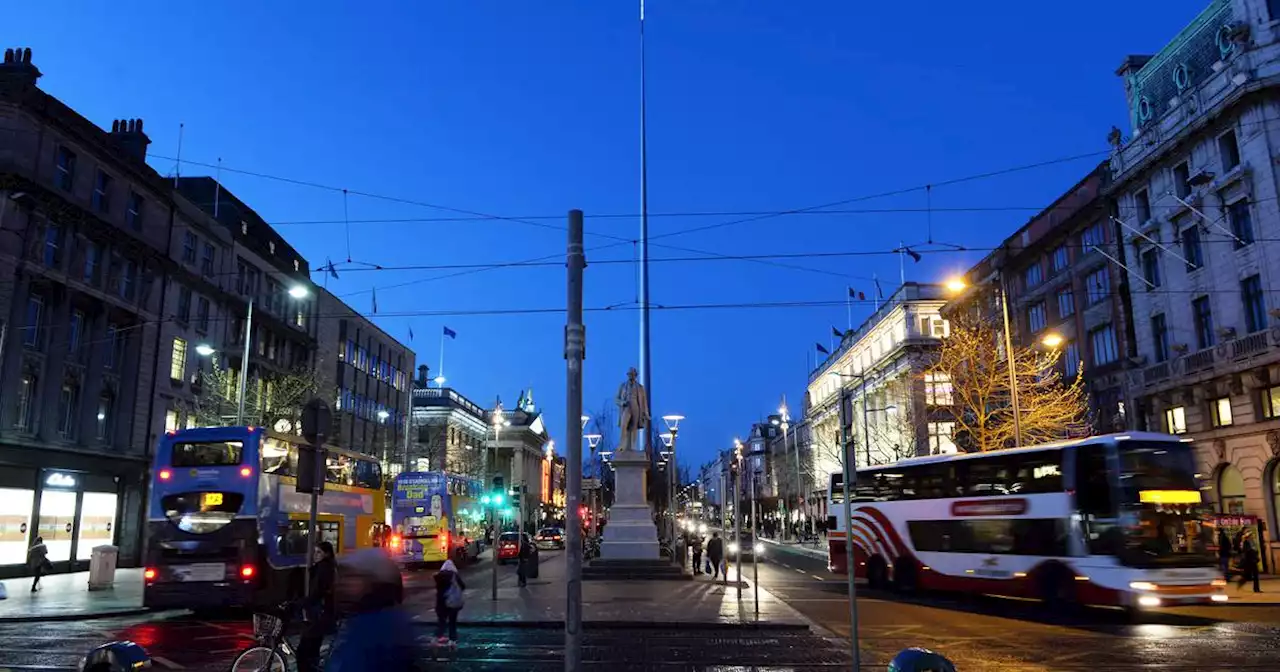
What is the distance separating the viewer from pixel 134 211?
129 ft

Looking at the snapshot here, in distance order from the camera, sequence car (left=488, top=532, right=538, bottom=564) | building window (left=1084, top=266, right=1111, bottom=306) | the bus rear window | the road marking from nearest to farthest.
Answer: the road marking, the bus rear window, building window (left=1084, top=266, right=1111, bottom=306), car (left=488, top=532, right=538, bottom=564)


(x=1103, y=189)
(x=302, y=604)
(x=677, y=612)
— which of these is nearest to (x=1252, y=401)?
(x=1103, y=189)

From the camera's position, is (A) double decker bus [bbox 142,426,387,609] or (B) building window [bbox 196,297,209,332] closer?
(A) double decker bus [bbox 142,426,387,609]

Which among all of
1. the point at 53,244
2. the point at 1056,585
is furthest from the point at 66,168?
the point at 1056,585

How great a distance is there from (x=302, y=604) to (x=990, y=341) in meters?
39.2

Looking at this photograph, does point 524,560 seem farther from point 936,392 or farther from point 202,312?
point 936,392

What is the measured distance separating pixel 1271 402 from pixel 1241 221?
7.04 metres

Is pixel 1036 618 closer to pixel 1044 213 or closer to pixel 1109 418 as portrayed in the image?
pixel 1109 418

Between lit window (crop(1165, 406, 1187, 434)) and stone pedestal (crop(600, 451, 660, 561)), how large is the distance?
23866 mm

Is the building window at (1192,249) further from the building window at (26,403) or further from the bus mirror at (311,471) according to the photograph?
the building window at (26,403)

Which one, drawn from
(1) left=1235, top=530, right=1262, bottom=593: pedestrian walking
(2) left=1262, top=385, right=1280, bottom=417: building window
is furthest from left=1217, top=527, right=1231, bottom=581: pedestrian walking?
(2) left=1262, top=385, right=1280, bottom=417: building window

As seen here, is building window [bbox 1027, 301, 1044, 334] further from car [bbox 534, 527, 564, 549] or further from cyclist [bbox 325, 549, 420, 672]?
cyclist [bbox 325, 549, 420, 672]

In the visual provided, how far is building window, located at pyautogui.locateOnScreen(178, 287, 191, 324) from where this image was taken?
140 feet

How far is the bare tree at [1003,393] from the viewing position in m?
39.6
